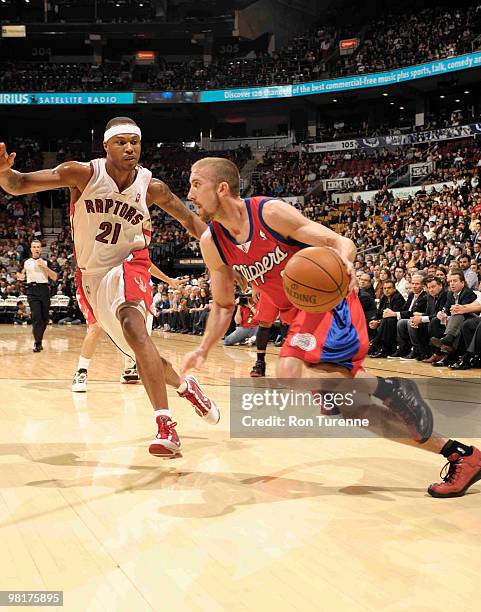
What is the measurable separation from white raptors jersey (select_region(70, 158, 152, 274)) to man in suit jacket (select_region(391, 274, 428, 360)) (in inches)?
227

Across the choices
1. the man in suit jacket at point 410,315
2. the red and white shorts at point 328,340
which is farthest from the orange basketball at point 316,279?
the man in suit jacket at point 410,315

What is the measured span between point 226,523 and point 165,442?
3.35 feet

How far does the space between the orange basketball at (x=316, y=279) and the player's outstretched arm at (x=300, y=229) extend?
10 centimetres

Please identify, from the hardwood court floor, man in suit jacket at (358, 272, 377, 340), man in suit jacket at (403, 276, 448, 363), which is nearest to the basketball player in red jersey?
the hardwood court floor

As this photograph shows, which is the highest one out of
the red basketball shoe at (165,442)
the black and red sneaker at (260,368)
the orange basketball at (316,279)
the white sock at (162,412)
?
the orange basketball at (316,279)

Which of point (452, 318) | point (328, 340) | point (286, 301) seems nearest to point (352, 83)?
point (452, 318)

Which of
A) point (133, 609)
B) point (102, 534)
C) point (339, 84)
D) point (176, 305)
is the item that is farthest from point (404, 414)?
point (339, 84)

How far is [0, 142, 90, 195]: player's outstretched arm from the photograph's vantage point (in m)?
3.92

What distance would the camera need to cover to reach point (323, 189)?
1085 inches

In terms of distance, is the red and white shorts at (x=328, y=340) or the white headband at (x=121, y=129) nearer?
the red and white shorts at (x=328, y=340)

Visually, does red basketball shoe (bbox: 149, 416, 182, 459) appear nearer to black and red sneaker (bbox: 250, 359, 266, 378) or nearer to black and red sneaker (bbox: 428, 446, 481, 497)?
black and red sneaker (bbox: 428, 446, 481, 497)

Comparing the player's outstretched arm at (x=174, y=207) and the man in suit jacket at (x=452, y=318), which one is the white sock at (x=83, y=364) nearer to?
the player's outstretched arm at (x=174, y=207)

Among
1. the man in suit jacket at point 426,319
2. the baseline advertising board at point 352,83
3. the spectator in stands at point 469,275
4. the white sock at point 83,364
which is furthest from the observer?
the baseline advertising board at point 352,83

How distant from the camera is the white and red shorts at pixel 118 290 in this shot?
174 inches
